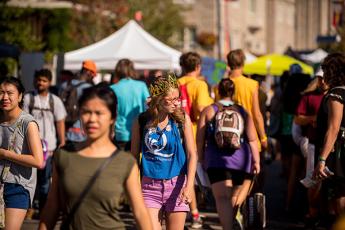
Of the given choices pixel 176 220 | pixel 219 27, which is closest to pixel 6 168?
pixel 176 220

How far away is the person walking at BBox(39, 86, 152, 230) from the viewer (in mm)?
5066

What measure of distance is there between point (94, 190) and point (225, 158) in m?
3.63

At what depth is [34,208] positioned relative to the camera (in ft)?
41.4

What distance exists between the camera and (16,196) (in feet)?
23.0

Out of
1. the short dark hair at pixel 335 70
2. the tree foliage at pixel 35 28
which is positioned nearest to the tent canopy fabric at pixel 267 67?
the tree foliage at pixel 35 28

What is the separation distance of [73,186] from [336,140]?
3418 millimetres

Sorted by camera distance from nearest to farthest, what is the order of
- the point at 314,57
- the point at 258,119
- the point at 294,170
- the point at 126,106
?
the point at 258,119 < the point at 126,106 < the point at 294,170 < the point at 314,57

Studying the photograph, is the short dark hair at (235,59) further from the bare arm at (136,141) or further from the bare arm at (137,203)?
the bare arm at (137,203)

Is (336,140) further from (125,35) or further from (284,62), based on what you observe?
(284,62)

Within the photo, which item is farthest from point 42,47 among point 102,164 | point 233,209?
point 102,164

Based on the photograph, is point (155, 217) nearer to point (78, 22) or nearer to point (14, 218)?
point (14, 218)

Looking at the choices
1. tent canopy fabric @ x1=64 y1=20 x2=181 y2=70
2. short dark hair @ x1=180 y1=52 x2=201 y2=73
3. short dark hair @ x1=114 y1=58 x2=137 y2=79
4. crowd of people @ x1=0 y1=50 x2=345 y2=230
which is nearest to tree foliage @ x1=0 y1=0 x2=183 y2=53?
tent canopy fabric @ x1=64 y1=20 x2=181 y2=70

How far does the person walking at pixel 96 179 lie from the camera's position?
5.07 meters

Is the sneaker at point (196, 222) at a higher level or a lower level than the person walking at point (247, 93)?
lower
